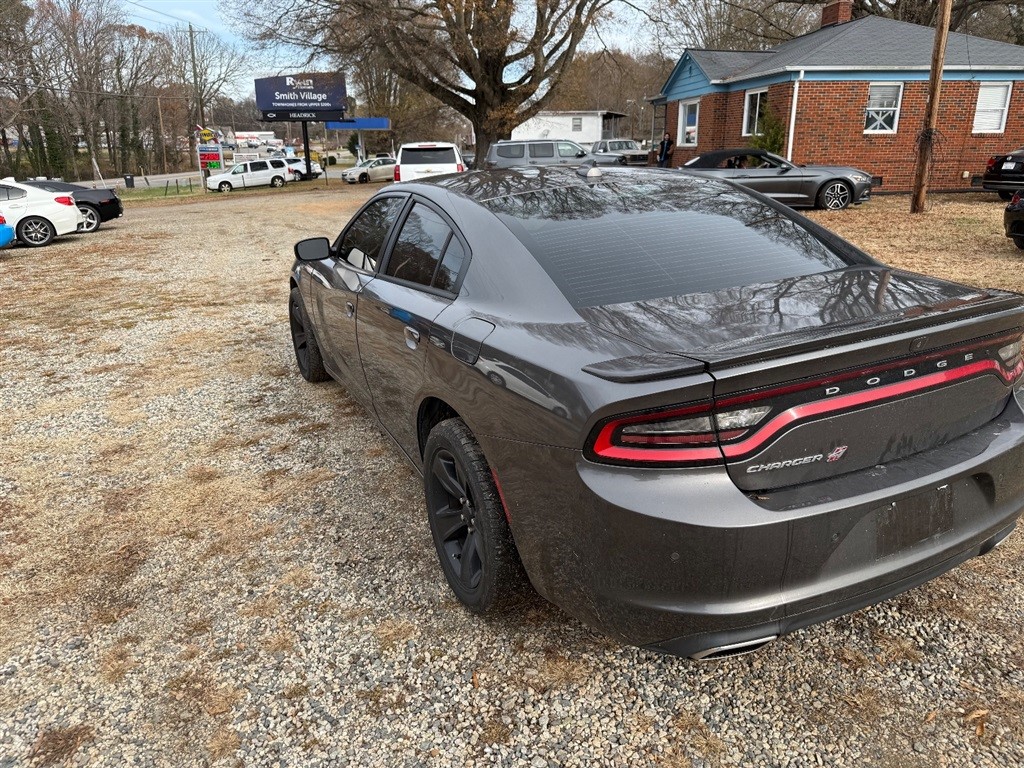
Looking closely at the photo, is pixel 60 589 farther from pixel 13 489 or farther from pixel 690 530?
pixel 690 530

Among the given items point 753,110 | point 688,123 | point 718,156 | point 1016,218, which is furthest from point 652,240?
point 688,123

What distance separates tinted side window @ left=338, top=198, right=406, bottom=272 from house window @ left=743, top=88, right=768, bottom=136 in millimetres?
18864

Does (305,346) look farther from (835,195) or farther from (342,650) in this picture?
(835,195)

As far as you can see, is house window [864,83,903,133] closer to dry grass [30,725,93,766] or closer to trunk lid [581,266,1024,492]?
trunk lid [581,266,1024,492]

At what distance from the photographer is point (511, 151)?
20859 mm

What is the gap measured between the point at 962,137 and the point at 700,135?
7793mm

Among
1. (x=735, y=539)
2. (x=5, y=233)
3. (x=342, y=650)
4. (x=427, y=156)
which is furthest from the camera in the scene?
(x=427, y=156)

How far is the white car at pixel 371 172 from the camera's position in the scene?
38875 mm

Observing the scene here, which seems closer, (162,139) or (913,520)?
(913,520)

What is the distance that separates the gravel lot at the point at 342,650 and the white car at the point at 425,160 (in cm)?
1551

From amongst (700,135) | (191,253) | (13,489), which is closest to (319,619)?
(13,489)

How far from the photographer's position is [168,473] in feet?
13.5

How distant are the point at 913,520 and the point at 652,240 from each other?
1368 millimetres

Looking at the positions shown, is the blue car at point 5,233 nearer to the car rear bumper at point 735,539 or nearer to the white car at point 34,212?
the white car at point 34,212
